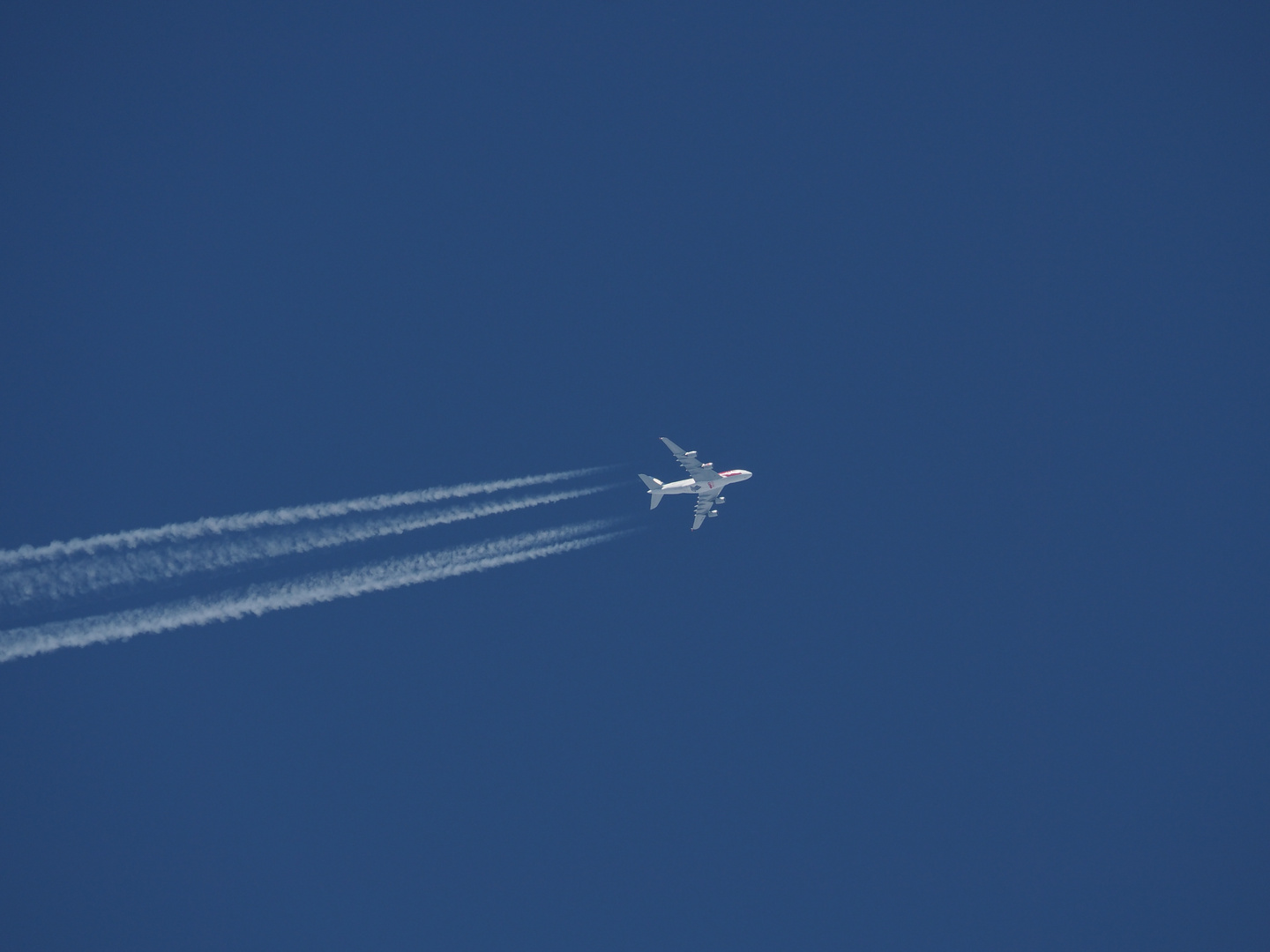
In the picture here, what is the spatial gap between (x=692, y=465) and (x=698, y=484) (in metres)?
1.55

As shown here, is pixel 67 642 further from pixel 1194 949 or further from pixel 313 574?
pixel 1194 949

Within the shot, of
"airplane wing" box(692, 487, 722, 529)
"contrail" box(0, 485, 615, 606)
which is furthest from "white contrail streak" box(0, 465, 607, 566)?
"airplane wing" box(692, 487, 722, 529)

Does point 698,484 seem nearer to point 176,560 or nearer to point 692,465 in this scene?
point 692,465

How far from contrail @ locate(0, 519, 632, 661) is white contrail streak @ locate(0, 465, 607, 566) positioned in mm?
3494

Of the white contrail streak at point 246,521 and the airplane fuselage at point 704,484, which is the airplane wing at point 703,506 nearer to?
the airplane fuselage at point 704,484

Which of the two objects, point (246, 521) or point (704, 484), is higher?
point (704, 484)

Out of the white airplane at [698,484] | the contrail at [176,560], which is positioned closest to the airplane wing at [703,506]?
the white airplane at [698,484]

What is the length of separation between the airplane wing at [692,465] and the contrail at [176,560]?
1422 centimetres

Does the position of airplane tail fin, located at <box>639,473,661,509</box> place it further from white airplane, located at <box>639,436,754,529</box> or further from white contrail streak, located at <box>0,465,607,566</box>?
white contrail streak, located at <box>0,465,607,566</box>

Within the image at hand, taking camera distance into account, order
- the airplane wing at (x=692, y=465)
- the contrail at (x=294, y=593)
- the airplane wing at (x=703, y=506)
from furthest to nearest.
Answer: the airplane wing at (x=703, y=506) < the airplane wing at (x=692, y=465) < the contrail at (x=294, y=593)

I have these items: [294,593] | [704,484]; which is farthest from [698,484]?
[294,593]

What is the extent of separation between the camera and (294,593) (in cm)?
4884

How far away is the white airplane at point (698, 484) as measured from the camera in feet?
201

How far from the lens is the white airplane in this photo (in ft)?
201
